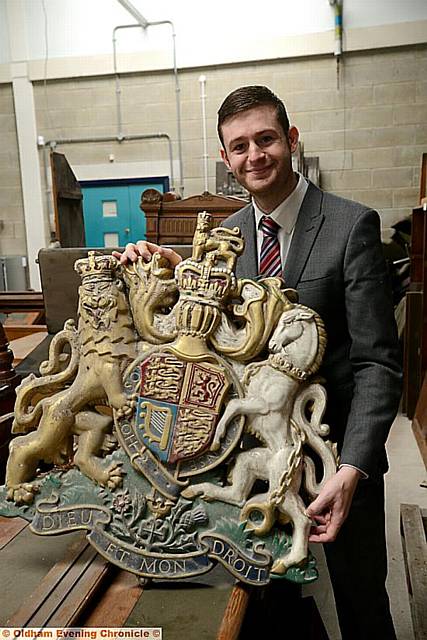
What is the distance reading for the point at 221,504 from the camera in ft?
3.50

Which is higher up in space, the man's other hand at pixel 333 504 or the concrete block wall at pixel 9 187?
the concrete block wall at pixel 9 187

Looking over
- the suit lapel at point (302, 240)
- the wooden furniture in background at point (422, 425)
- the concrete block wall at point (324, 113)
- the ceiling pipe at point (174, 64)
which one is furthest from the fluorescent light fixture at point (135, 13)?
the suit lapel at point (302, 240)

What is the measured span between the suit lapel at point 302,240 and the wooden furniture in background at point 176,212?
2.37 m

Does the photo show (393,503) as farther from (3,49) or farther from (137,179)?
(3,49)

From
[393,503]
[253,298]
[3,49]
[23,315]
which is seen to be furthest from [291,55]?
[253,298]

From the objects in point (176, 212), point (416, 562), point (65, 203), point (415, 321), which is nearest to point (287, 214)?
point (416, 562)

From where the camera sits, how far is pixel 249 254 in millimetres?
1270

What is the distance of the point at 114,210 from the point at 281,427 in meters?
4.78

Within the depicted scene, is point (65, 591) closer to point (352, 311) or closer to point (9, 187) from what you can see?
point (352, 311)

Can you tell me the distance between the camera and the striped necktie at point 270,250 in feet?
4.04

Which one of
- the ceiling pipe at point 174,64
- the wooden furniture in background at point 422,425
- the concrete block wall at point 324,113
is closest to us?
the wooden furniture in background at point 422,425

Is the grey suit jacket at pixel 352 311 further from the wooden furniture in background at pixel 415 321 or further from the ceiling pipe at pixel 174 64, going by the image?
the ceiling pipe at pixel 174 64

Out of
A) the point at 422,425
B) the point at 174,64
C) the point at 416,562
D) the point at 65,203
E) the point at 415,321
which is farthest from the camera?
the point at 174,64

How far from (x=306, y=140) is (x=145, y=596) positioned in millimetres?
4502
